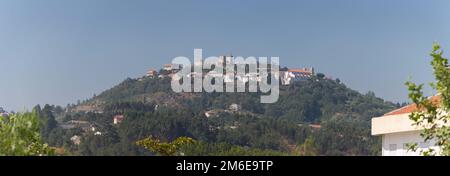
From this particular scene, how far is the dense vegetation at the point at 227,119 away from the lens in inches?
4060

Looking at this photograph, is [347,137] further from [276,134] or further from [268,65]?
[268,65]

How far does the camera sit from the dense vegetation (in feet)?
338

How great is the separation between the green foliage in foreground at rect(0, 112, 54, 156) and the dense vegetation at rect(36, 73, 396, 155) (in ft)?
238

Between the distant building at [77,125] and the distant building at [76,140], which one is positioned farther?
the distant building at [77,125]

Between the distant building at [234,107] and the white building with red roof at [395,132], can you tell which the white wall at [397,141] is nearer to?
the white building with red roof at [395,132]

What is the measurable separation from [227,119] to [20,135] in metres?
129

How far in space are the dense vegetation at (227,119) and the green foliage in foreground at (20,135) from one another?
238 feet

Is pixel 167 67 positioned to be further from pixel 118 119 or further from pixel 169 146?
pixel 169 146

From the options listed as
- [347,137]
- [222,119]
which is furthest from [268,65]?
[347,137]

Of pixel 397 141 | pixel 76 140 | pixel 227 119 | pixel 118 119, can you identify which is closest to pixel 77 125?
pixel 118 119

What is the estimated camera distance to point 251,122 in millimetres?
125438

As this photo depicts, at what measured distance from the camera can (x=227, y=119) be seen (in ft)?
435

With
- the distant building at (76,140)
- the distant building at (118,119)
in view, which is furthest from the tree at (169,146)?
the distant building at (118,119)
